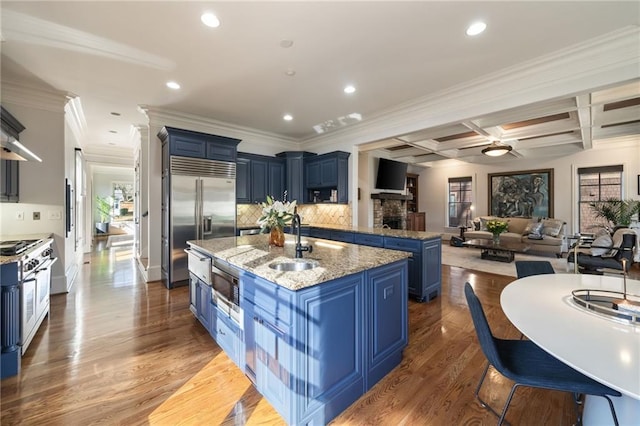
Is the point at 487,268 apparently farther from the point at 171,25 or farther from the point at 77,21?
the point at 77,21

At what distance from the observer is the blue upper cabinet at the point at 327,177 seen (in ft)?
17.6

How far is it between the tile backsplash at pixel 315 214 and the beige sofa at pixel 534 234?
4554mm

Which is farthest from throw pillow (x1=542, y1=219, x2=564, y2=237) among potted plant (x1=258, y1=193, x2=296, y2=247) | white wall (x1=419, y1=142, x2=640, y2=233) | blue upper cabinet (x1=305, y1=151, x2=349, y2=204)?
potted plant (x1=258, y1=193, x2=296, y2=247)

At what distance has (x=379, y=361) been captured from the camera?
6.48 feet

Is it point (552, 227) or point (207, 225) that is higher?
point (207, 225)

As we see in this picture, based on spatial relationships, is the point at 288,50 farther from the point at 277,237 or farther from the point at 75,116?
the point at 75,116

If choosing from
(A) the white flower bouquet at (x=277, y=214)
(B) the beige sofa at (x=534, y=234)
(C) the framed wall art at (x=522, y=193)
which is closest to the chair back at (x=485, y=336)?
(A) the white flower bouquet at (x=277, y=214)

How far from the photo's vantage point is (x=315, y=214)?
20.4 feet

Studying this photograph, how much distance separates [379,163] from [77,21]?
6.46m

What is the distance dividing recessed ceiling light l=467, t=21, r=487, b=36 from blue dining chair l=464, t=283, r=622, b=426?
2.32 m

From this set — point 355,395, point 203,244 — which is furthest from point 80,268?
point 355,395

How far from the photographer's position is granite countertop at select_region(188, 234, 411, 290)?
60.7 inches

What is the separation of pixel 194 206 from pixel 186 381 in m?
2.92

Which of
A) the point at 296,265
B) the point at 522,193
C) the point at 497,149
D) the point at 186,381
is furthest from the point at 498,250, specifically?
the point at 186,381
